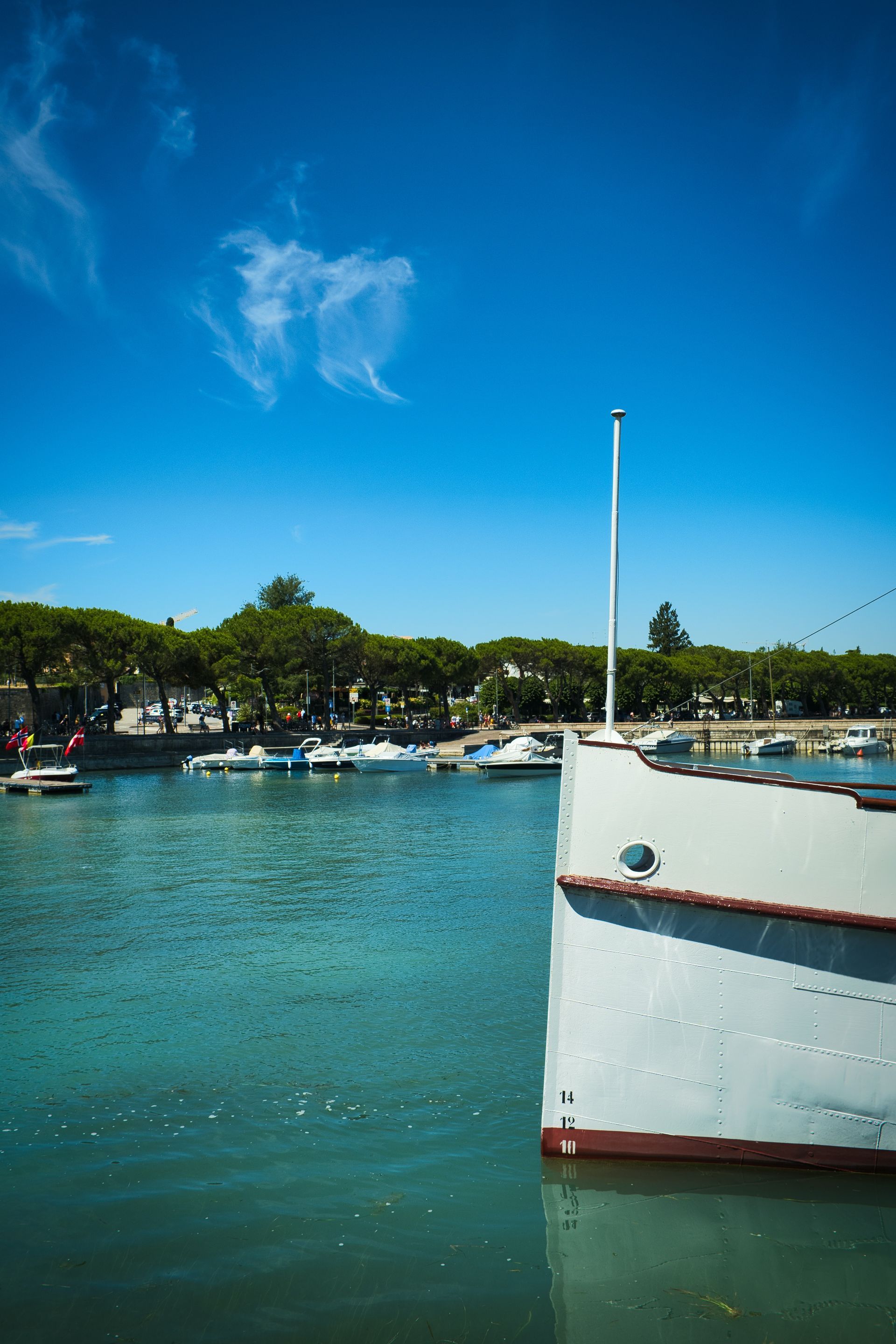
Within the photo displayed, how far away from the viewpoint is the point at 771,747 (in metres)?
77.1

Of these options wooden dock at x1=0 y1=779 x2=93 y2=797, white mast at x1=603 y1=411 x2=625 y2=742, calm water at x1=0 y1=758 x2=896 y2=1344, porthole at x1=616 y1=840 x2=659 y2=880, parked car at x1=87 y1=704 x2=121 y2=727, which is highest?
white mast at x1=603 y1=411 x2=625 y2=742

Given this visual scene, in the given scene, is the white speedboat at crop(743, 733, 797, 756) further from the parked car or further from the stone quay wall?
the parked car

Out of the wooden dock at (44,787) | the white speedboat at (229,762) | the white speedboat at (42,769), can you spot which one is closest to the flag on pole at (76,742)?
the white speedboat at (42,769)

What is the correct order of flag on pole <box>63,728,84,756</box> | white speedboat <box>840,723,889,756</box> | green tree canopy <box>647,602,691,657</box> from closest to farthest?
1. flag on pole <box>63,728,84,756</box>
2. white speedboat <box>840,723,889,756</box>
3. green tree canopy <box>647,602,691,657</box>

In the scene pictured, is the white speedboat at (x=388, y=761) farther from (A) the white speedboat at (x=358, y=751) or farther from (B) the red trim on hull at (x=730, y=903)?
(B) the red trim on hull at (x=730, y=903)

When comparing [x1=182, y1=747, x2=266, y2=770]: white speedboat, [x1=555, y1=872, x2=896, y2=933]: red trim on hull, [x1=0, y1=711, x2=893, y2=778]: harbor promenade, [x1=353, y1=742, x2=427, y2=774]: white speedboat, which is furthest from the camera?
[x1=0, y1=711, x2=893, y2=778]: harbor promenade

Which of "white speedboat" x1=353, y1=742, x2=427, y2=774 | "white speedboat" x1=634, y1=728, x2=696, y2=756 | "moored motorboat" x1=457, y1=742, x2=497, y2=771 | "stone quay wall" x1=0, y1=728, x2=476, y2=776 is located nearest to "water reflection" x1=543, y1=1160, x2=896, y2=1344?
"moored motorboat" x1=457, y1=742, x2=497, y2=771

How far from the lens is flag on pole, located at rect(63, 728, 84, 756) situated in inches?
1930

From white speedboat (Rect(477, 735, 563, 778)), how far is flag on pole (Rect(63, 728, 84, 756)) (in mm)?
22520

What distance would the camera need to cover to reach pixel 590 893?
20.7 ft

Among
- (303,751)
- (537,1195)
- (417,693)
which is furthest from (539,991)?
(417,693)

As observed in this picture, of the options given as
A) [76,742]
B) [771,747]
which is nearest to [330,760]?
[76,742]

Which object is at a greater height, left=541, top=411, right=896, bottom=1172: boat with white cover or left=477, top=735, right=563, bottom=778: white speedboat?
left=541, top=411, right=896, bottom=1172: boat with white cover

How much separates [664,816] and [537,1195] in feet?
9.18
